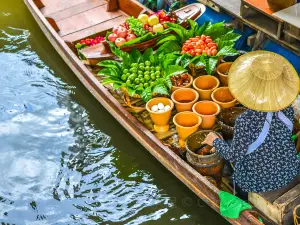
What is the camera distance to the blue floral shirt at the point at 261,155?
307cm

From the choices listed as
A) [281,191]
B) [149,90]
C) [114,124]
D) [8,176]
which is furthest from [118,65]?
[281,191]

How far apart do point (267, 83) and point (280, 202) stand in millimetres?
974

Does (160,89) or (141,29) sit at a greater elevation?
(141,29)

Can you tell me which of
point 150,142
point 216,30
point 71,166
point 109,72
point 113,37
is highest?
point 216,30

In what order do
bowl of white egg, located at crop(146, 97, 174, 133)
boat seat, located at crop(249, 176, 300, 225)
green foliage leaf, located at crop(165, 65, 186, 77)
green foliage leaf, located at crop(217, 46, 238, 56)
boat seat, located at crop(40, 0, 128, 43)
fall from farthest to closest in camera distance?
boat seat, located at crop(40, 0, 128, 43), green foliage leaf, located at crop(217, 46, 238, 56), green foliage leaf, located at crop(165, 65, 186, 77), bowl of white egg, located at crop(146, 97, 174, 133), boat seat, located at crop(249, 176, 300, 225)

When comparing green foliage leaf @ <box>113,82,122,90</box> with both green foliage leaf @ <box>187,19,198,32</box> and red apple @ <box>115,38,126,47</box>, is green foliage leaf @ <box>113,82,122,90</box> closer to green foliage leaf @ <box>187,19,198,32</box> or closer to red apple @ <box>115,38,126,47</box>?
red apple @ <box>115,38,126,47</box>

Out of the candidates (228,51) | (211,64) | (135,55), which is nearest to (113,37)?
(135,55)

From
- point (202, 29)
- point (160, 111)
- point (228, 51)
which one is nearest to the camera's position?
point (160, 111)

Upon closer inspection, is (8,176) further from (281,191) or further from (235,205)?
(281,191)

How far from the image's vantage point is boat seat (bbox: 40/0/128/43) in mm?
6411

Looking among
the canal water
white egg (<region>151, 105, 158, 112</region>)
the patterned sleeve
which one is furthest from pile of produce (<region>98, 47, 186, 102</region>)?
the patterned sleeve

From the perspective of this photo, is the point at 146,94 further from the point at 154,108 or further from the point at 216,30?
the point at 216,30

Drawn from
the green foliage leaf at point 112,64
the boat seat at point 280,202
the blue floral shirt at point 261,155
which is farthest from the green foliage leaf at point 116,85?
the boat seat at point 280,202

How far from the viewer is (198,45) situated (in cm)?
483
